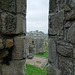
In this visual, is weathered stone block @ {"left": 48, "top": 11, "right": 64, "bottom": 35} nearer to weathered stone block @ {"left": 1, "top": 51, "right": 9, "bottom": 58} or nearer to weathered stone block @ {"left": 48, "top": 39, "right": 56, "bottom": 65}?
weathered stone block @ {"left": 48, "top": 39, "right": 56, "bottom": 65}

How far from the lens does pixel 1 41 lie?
1.17 metres

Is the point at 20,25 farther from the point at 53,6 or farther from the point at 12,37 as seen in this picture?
the point at 53,6

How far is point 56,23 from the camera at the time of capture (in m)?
1.19

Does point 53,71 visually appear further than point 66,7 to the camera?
Yes

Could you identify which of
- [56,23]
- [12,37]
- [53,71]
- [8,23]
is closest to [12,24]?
[8,23]

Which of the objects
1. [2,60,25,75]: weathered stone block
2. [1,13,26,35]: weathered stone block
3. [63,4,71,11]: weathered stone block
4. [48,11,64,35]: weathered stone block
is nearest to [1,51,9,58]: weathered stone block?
[2,60,25,75]: weathered stone block

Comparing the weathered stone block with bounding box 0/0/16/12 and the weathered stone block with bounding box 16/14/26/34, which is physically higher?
the weathered stone block with bounding box 0/0/16/12

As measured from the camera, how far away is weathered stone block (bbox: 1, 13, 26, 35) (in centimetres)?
118

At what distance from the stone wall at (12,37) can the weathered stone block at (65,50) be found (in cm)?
53

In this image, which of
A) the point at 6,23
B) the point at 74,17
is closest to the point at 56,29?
the point at 74,17

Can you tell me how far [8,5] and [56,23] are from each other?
72 cm

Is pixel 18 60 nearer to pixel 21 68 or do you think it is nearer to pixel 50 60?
pixel 21 68

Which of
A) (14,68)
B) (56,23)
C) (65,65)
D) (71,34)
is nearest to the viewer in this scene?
(71,34)

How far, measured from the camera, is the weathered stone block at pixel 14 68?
1.28 m
